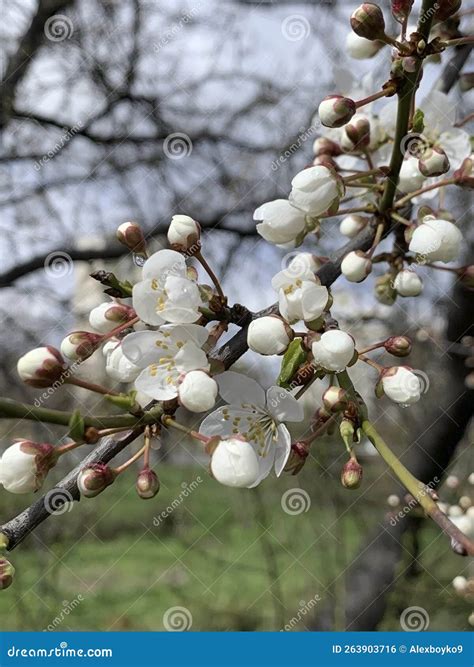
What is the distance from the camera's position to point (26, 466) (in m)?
0.70

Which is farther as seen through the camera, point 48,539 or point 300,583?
point 300,583

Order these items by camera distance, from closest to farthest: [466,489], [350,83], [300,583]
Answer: [350,83] < [466,489] < [300,583]

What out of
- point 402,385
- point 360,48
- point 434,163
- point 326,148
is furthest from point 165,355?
point 360,48

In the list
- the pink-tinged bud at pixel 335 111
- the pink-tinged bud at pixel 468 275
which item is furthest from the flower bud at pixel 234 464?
the pink-tinged bud at pixel 468 275

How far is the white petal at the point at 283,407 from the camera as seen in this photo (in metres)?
0.77

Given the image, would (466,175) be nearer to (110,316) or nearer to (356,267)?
(356,267)

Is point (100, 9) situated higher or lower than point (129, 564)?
higher

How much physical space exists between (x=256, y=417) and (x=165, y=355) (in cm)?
16

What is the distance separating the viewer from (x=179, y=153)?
3.03 m

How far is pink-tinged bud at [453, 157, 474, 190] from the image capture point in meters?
0.91

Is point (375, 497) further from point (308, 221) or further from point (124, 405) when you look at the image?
point (124, 405)

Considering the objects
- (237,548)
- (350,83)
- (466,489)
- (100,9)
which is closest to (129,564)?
(237,548)

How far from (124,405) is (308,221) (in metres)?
0.40

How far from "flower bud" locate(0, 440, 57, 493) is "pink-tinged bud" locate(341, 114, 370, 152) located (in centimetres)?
63
